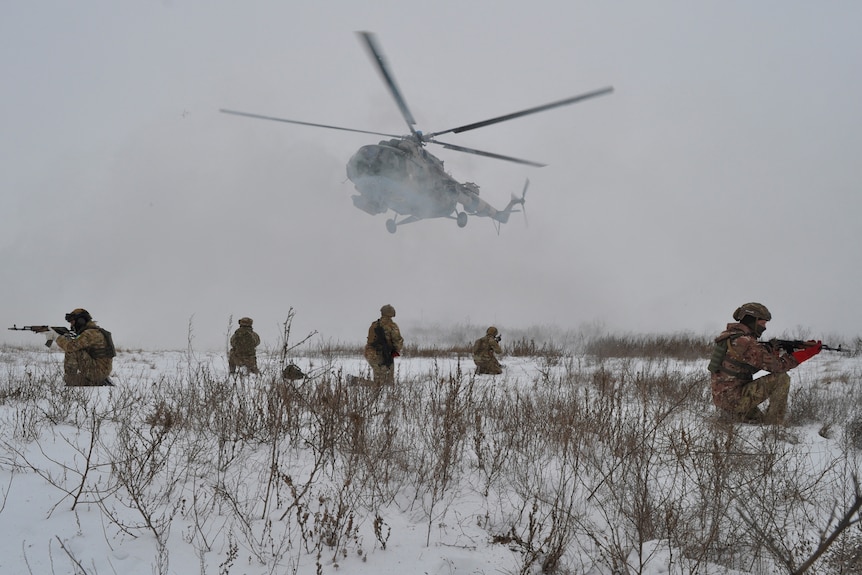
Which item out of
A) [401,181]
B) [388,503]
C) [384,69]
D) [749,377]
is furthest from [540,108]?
[388,503]

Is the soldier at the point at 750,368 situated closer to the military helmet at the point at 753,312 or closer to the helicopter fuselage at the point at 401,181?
the military helmet at the point at 753,312

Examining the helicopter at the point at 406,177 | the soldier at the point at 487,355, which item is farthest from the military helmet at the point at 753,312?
the helicopter at the point at 406,177

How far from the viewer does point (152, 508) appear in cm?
231

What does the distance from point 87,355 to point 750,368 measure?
7.89m

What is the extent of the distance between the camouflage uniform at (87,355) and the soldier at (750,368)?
24.2ft

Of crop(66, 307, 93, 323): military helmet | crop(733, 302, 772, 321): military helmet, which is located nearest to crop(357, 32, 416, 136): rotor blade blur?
crop(66, 307, 93, 323): military helmet

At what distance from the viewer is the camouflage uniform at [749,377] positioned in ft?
14.9

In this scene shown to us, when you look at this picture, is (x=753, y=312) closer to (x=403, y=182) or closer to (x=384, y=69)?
(x=384, y=69)

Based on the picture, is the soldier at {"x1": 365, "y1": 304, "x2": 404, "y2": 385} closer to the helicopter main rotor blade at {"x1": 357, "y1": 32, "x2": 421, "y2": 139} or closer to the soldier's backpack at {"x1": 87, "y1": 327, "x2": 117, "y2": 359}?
the soldier's backpack at {"x1": 87, "y1": 327, "x2": 117, "y2": 359}

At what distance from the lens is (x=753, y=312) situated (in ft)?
16.0

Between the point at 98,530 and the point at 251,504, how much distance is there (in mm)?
683

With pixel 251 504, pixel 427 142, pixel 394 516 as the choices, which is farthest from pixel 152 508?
pixel 427 142

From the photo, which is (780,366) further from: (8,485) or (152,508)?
(8,485)

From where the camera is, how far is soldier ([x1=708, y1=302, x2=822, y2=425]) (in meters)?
4.55
